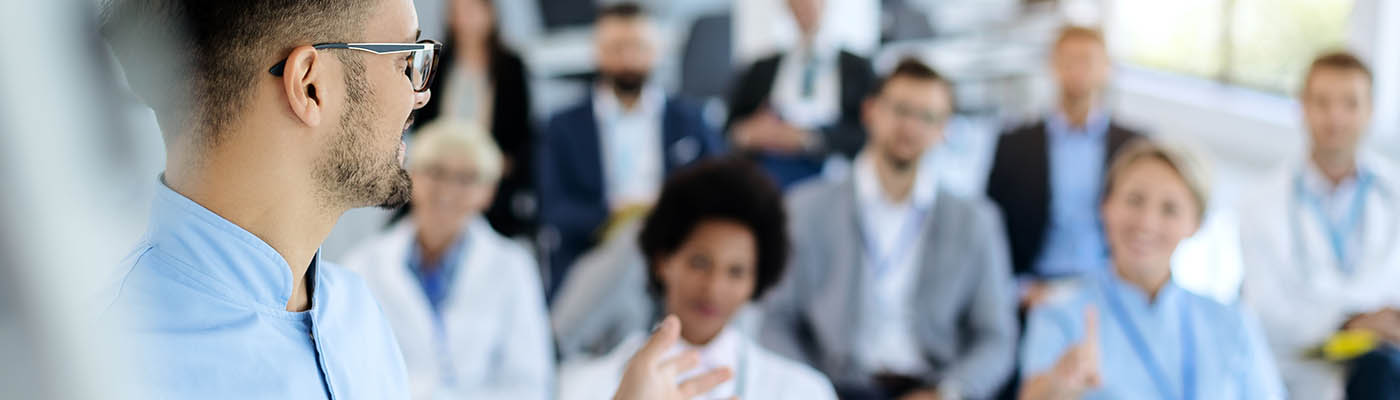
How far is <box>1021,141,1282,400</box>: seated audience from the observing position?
145 cm

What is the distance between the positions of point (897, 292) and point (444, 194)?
86 cm

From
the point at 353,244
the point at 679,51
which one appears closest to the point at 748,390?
the point at 353,244

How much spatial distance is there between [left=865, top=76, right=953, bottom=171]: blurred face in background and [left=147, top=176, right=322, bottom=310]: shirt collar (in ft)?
5.51

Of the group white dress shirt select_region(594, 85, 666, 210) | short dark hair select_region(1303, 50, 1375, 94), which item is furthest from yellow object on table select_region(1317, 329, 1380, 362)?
white dress shirt select_region(594, 85, 666, 210)

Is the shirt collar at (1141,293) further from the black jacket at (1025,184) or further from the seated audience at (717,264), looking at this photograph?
the black jacket at (1025,184)

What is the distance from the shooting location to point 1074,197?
9.24 ft

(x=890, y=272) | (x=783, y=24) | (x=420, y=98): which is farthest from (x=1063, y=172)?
(x=420, y=98)

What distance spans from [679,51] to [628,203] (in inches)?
94.4

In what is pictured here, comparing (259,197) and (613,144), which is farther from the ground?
(259,197)

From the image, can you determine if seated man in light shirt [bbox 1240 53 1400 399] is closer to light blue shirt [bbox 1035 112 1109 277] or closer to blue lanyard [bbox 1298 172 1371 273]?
blue lanyard [bbox 1298 172 1371 273]

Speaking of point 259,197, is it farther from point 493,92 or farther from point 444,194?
point 493,92

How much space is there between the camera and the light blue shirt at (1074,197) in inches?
106

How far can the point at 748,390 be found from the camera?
1321 mm

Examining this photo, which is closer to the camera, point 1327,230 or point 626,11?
point 1327,230
